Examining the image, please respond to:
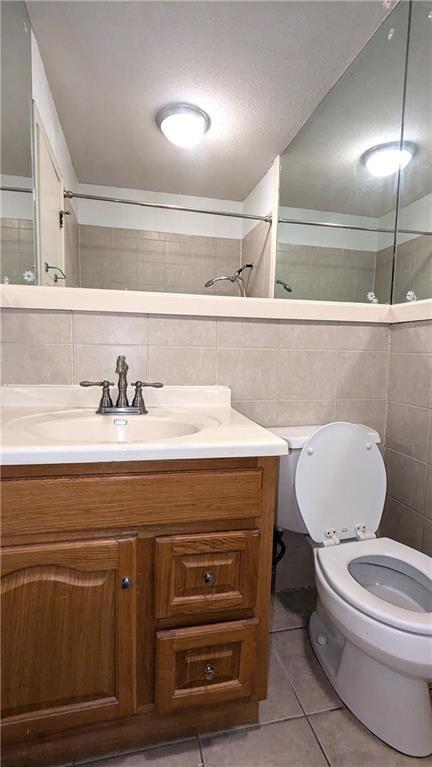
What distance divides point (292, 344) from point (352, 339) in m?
0.26

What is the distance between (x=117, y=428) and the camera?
3.59 ft

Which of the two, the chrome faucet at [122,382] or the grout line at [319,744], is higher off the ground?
the chrome faucet at [122,382]

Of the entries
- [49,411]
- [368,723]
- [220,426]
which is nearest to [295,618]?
[368,723]

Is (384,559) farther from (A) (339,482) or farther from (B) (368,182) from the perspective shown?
(B) (368,182)

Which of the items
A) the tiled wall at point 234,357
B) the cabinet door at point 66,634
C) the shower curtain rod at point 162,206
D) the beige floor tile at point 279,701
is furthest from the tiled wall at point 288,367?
the cabinet door at point 66,634

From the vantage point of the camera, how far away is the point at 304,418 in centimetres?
143

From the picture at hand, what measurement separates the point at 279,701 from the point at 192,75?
6.96 ft

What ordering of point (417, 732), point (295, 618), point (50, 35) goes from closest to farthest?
point (417, 732) → point (50, 35) → point (295, 618)

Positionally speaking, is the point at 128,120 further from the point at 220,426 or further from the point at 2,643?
the point at 2,643

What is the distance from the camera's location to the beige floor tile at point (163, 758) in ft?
2.83

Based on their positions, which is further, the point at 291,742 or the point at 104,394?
the point at 104,394

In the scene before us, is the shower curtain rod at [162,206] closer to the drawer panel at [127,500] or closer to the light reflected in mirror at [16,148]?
the light reflected in mirror at [16,148]

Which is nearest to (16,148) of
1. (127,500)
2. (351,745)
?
→ (127,500)

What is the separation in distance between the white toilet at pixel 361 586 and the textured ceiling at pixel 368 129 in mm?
1045
